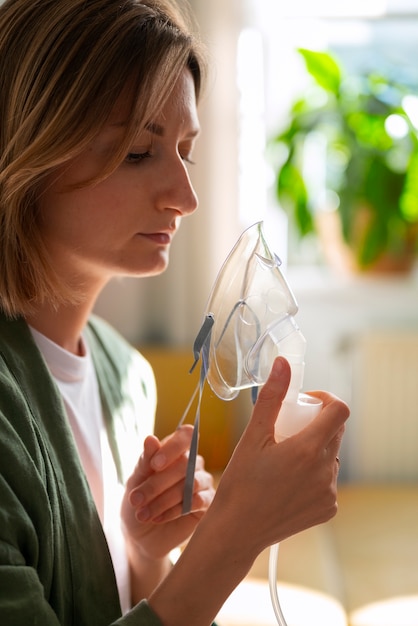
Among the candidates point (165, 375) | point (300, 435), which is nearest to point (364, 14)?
point (165, 375)

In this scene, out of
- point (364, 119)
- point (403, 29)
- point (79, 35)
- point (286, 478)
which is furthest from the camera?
point (403, 29)

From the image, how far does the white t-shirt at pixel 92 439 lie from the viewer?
43.7 inches

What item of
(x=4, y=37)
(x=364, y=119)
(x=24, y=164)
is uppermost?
(x=364, y=119)

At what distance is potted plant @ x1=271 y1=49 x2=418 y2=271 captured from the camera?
2531mm

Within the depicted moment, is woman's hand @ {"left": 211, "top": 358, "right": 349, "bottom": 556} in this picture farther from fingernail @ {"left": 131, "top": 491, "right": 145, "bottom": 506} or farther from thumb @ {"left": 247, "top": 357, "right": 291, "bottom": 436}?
fingernail @ {"left": 131, "top": 491, "right": 145, "bottom": 506}

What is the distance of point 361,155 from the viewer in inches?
100

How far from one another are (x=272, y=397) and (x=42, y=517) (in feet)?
0.94

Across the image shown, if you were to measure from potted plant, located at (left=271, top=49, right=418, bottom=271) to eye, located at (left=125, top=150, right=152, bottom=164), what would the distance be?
5.18 ft

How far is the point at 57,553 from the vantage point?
936mm

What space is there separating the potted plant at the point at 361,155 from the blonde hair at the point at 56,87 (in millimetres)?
1577

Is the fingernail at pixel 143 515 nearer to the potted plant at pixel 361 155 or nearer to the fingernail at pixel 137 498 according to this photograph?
the fingernail at pixel 137 498

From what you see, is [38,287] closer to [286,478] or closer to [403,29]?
[286,478]

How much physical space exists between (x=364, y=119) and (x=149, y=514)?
5.92 ft

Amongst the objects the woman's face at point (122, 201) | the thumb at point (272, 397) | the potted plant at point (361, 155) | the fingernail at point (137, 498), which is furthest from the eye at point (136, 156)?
the potted plant at point (361, 155)
